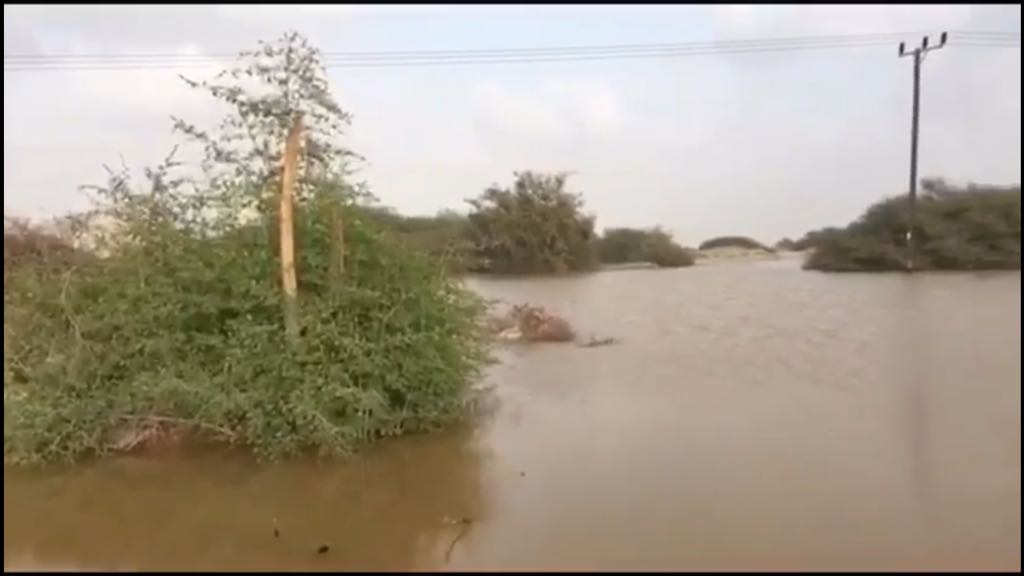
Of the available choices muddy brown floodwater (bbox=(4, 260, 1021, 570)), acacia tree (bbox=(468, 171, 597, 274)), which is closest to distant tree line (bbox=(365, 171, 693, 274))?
acacia tree (bbox=(468, 171, 597, 274))

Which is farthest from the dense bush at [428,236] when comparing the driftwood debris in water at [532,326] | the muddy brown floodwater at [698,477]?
the driftwood debris in water at [532,326]

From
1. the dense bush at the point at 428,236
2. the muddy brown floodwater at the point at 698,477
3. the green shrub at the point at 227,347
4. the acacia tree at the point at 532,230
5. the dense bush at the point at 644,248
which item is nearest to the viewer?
the muddy brown floodwater at the point at 698,477

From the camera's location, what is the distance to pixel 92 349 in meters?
5.86

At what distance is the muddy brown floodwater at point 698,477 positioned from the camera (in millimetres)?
4297

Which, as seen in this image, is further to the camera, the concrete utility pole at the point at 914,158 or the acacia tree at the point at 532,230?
the acacia tree at the point at 532,230

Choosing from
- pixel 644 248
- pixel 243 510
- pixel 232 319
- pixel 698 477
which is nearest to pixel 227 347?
pixel 232 319

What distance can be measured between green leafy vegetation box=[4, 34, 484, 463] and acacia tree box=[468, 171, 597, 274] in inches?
100

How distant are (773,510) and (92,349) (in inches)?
160

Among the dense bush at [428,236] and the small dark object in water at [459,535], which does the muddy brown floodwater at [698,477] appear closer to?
the small dark object in water at [459,535]

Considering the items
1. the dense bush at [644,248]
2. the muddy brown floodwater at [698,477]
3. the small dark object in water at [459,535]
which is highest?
the dense bush at [644,248]

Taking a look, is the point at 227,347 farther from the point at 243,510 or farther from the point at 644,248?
the point at 644,248

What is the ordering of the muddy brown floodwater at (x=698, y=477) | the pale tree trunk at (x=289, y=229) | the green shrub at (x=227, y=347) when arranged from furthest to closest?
the pale tree trunk at (x=289, y=229), the green shrub at (x=227, y=347), the muddy brown floodwater at (x=698, y=477)

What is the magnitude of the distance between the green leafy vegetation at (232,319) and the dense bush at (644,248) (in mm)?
1683

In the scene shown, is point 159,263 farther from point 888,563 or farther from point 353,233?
point 888,563
